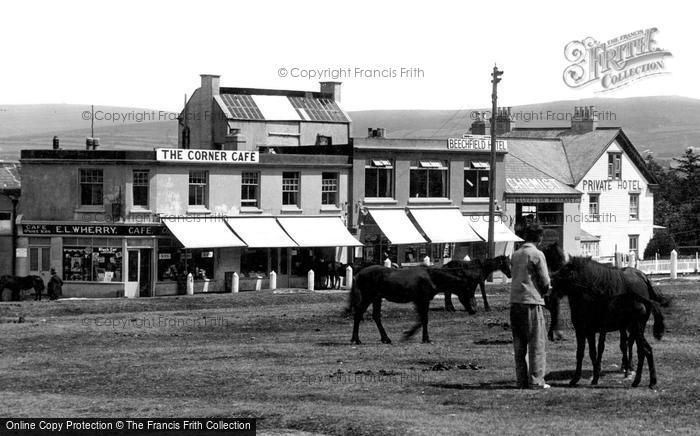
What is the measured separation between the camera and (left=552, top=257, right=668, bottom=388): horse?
20.8 m

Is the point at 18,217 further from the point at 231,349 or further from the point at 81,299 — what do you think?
the point at 231,349

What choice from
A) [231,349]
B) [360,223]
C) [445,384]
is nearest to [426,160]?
[360,223]

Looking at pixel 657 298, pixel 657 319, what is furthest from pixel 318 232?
pixel 657 319

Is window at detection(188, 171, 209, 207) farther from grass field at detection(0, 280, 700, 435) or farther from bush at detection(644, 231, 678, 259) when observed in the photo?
bush at detection(644, 231, 678, 259)

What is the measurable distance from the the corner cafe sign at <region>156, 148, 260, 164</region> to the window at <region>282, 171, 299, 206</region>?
212 centimetres

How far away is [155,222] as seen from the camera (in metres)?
58.7

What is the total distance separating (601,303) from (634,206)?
65.8 metres

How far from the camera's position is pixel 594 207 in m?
81.9

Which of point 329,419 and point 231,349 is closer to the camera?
point 329,419

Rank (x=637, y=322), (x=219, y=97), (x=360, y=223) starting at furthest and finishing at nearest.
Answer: (x=219, y=97)
(x=360, y=223)
(x=637, y=322)

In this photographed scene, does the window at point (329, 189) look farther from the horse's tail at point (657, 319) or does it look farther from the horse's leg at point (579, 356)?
the horse's leg at point (579, 356)

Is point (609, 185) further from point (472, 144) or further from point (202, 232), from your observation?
point (202, 232)

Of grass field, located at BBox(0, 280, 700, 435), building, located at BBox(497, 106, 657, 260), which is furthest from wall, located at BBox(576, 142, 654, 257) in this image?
grass field, located at BBox(0, 280, 700, 435)

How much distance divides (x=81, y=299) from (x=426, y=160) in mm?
21654
